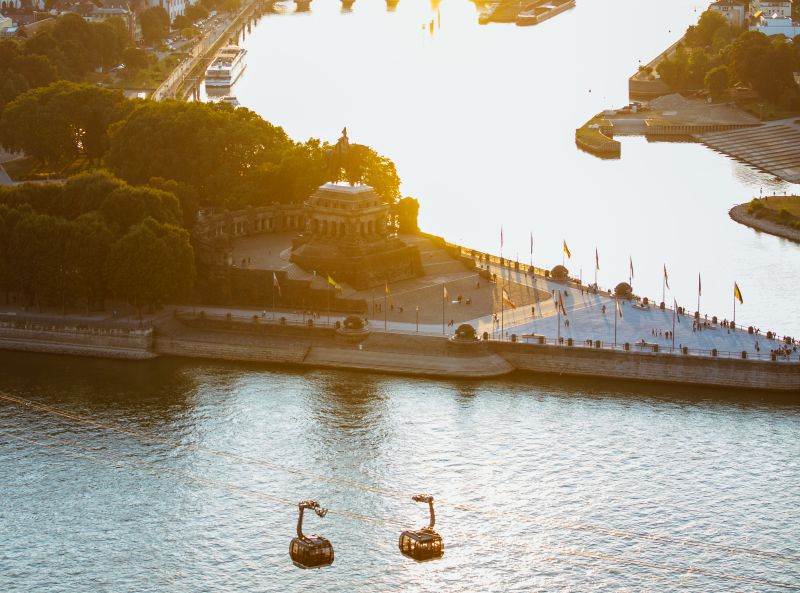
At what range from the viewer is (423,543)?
323 feet

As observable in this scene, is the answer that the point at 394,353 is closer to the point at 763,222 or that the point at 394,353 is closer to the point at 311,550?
the point at 311,550

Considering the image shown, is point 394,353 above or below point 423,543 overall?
above

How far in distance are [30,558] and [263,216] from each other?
73.6 meters

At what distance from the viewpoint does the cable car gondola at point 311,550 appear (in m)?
97.3

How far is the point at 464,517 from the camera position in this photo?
4154 inches

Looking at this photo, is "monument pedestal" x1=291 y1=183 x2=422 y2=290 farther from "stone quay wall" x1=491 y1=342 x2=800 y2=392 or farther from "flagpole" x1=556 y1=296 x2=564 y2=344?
"stone quay wall" x1=491 y1=342 x2=800 y2=392

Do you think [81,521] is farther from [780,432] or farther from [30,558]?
[780,432]

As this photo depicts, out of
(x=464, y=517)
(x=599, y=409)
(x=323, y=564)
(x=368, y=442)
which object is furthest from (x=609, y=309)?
(x=323, y=564)

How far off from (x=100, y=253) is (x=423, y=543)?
57.0 m

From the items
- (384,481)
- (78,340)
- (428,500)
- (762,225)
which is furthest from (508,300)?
(762,225)

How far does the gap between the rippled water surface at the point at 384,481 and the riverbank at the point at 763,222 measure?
195 ft

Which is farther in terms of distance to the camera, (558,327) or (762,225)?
(762,225)

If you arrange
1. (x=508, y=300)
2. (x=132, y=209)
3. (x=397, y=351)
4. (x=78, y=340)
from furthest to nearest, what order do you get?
(x=132, y=209) → (x=78, y=340) → (x=508, y=300) → (x=397, y=351)

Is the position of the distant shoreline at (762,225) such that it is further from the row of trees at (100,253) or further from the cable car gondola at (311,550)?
the cable car gondola at (311,550)
